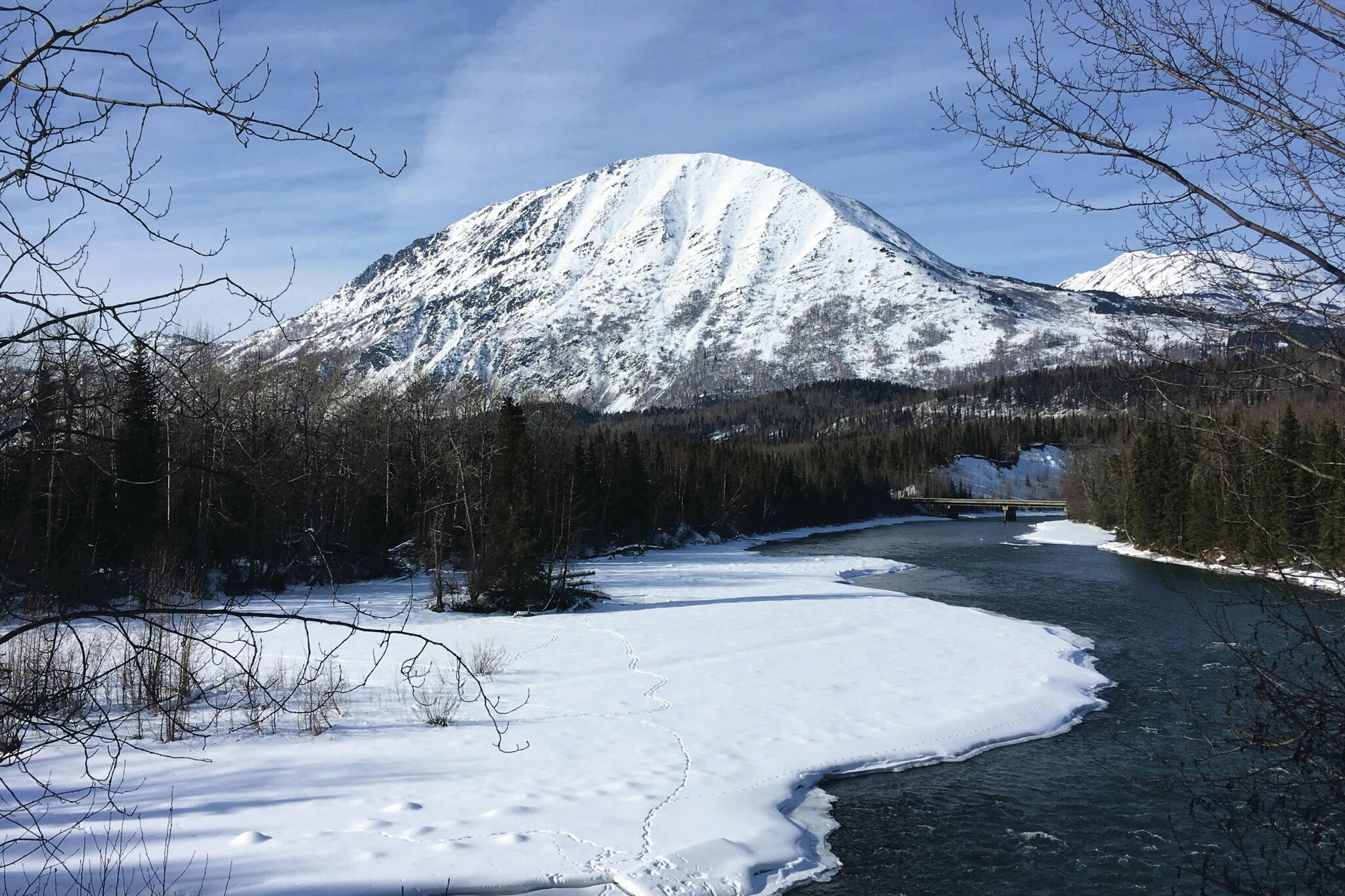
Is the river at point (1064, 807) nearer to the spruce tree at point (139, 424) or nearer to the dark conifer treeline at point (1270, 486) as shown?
the dark conifer treeline at point (1270, 486)

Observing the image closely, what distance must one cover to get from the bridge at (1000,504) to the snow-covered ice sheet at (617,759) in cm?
8151

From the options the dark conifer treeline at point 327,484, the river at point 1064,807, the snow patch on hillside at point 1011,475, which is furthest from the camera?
the snow patch on hillside at point 1011,475

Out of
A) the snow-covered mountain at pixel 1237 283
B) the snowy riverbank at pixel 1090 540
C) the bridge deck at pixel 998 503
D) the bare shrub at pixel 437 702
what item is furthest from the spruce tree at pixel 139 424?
the bridge deck at pixel 998 503

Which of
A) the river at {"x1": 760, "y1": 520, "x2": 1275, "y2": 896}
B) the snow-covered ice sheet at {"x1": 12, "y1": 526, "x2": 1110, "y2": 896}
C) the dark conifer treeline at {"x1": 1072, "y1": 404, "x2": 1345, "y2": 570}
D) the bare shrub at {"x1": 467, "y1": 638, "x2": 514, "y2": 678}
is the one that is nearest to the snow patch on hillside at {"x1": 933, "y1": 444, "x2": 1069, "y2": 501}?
the snow-covered ice sheet at {"x1": 12, "y1": 526, "x2": 1110, "y2": 896}

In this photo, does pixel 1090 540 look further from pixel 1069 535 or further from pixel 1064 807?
pixel 1064 807

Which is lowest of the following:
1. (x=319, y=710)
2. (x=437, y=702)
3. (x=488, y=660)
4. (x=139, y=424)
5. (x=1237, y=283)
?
(x=437, y=702)

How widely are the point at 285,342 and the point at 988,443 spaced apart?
15769cm

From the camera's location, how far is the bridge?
3964 inches

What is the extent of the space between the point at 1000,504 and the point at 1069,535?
40.9m

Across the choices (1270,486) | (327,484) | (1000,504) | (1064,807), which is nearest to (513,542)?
(1064,807)

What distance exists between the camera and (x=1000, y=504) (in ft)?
350

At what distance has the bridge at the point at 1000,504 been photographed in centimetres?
10069

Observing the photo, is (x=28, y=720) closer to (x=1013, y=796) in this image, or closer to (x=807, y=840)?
(x=807, y=840)

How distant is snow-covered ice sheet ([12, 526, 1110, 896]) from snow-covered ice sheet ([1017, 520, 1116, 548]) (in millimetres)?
41081
